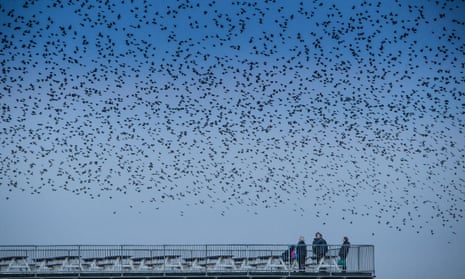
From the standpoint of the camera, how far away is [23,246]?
51938mm

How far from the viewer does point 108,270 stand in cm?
5191

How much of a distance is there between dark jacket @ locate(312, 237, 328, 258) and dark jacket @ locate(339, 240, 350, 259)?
0.72 m

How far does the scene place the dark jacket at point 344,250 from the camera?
170ft

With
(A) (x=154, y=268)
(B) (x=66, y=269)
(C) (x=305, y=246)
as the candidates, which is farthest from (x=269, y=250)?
(B) (x=66, y=269)

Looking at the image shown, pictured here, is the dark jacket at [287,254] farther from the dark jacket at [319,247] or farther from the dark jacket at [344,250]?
the dark jacket at [344,250]

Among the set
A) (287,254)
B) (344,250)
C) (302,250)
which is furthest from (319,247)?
(287,254)

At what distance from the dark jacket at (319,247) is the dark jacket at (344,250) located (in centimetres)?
72

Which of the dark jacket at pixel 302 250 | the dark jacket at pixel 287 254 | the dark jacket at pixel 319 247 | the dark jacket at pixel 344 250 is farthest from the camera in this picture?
the dark jacket at pixel 287 254

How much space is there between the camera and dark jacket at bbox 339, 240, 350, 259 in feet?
170

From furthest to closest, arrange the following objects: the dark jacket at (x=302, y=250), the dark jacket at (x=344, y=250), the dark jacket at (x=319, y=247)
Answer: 1. the dark jacket at (x=302, y=250)
2. the dark jacket at (x=319, y=247)
3. the dark jacket at (x=344, y=250)

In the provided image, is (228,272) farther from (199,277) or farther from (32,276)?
(32,276)

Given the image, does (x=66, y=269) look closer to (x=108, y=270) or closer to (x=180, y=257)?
(x=108, y=270)

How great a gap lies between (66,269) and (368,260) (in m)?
13.1

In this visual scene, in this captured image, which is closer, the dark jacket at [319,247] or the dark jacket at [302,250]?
the dark jacket at [319,247]
